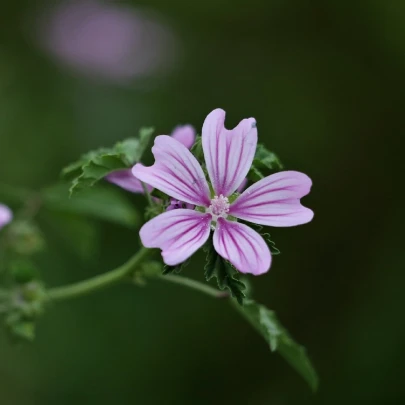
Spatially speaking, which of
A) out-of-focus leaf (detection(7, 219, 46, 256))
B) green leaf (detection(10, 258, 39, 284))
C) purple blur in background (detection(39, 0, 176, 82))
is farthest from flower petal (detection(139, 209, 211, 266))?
purple blur in background (detection(39, 0, 176, 82))

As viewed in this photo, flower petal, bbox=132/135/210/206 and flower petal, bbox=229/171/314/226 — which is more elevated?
flower petal, bbox=132/135/210/206

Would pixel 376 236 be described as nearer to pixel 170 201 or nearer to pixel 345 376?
pixel 345 376

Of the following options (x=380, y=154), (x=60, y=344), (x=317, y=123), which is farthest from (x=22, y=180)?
(x=380, y=154)

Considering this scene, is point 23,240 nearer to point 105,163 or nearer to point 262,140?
point 105,163

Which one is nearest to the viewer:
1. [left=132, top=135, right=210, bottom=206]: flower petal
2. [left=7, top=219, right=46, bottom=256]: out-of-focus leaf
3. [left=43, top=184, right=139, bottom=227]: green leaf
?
[left=132, top=135, right=210, bottom=206]: flower petal

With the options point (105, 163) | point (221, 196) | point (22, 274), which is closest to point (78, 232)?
point (22, 274)

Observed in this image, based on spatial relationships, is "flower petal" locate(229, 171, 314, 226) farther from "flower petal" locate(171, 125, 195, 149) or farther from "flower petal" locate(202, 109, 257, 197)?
"flower petal" locate(171, 125, 195, 149)

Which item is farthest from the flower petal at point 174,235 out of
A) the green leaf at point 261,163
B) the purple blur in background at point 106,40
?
the purple blur in background at point 106,40
